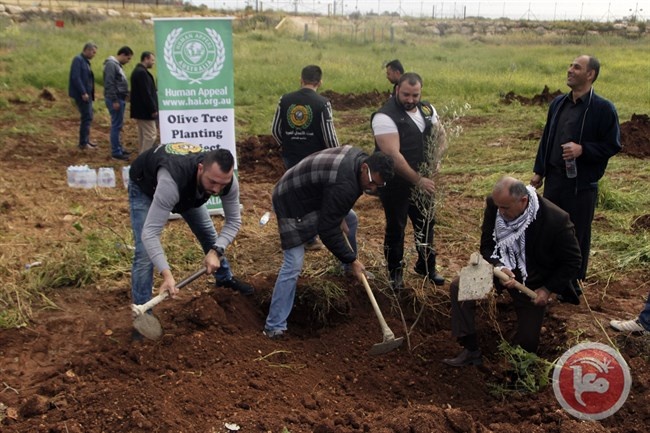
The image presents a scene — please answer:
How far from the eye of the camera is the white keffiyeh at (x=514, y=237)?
13.9 feet

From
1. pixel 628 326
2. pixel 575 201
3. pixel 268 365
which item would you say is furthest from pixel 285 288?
pixel 628 326

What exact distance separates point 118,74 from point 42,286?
566 cm

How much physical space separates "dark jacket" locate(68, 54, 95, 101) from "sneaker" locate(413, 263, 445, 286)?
736 centimetres

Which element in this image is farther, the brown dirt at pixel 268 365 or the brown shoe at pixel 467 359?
the brown shoe at pixel 467 359

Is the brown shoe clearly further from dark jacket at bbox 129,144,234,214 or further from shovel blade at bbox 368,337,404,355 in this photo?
dark jacket at bbox 129,144,234,214

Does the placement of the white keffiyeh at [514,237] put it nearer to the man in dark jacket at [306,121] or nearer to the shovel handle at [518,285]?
the shovel handle at [518,285]

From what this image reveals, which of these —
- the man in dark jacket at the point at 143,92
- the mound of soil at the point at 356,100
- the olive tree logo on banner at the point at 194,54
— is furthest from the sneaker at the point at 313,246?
the mound of soil at the point at 356,100

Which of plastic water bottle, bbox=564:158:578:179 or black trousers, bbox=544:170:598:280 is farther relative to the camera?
black trousers, bbox=544:170:598:280

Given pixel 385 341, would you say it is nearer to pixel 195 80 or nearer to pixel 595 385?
pixel 595 385

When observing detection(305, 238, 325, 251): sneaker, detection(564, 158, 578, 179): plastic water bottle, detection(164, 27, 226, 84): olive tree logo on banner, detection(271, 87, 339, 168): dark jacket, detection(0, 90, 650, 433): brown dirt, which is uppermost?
detection(164, 27, 226, 84): olive tree logo on banner

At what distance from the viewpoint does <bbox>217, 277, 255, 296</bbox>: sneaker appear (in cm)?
574

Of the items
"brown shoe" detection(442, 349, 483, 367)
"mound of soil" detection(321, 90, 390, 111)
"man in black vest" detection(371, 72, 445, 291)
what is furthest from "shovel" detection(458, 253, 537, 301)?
"mound of soil" detection(321, 90, 390, 111)

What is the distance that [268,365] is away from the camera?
4.70m

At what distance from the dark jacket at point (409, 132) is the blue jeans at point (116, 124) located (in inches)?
253
